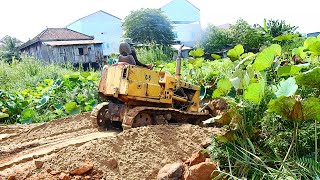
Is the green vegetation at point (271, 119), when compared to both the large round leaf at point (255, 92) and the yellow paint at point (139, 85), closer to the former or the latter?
the large round leaf at point (255, 92)

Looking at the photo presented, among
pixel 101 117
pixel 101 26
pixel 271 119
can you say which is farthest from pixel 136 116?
pixel 101 26

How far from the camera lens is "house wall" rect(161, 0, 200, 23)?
46.4 metres

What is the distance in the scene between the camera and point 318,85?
2203 millimetres

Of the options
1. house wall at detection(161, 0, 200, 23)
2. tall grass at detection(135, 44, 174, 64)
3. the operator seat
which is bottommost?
tall grass at detection(135, 44, 174, 64)

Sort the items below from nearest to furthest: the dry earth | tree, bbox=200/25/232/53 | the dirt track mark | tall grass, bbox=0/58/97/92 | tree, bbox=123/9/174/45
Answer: the dry earth → the dirt track mark → tall grass, bbox=0/58/97/92 → tree, bbox=200/25/232/53 → tree, bbox=123/9/174/45

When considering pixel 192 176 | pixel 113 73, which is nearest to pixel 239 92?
pixel 192 176

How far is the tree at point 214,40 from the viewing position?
91.4 ft

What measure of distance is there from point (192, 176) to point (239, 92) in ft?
2.32

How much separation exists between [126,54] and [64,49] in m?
27.9

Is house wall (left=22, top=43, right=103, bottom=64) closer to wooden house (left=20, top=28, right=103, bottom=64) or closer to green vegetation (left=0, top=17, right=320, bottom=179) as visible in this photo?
wooden house (left=20, top=28, right=103, bottom=64)

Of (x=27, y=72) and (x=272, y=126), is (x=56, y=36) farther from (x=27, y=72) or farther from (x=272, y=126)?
(x=272, y=126)

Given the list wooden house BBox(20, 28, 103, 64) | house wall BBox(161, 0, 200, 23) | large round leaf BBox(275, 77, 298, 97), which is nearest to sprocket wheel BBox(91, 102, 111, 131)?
large round leaf BBox(275, 77, 298, 97)

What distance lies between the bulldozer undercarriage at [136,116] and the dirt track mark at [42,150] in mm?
335

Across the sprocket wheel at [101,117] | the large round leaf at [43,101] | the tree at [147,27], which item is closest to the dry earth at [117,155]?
the sprocket wheel at [101,117]
